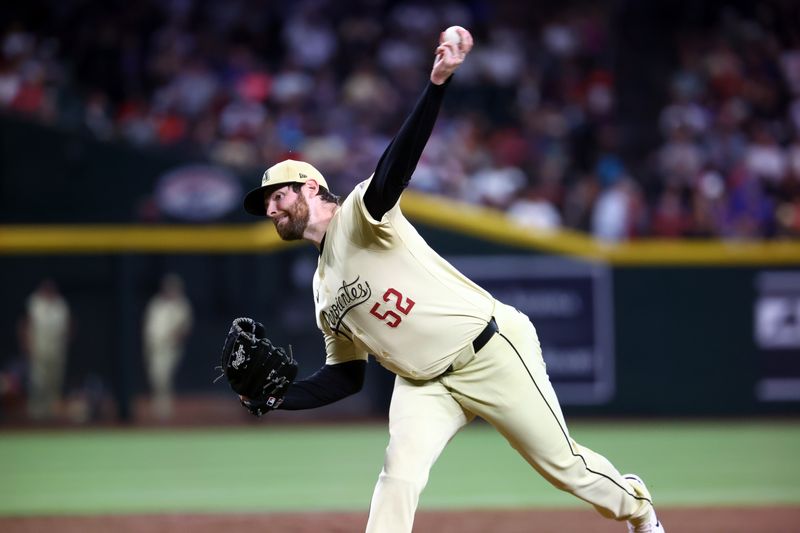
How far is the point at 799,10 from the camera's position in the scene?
17.9 m

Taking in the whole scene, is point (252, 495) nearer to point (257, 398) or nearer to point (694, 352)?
point (257, 398)

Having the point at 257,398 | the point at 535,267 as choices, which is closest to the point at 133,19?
the point at 535,267

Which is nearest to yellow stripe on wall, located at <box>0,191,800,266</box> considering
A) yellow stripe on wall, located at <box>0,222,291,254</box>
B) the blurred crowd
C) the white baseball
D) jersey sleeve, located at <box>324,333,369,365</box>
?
yellow stripe on wall, located at <box>0,222,291,254</box>

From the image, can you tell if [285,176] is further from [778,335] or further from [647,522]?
[778,335]

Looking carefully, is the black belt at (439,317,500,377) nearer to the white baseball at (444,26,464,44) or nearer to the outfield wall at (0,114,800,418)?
the white baseball at (444,26,464,44)

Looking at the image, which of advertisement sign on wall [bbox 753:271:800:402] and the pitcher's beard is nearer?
the pitcher's beard

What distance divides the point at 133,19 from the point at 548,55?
6.35 meters

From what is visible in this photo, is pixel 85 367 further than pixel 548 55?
No

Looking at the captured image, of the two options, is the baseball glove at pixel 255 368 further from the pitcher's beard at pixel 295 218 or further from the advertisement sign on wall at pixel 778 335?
the advertisement sign on wall at pixel 778 335

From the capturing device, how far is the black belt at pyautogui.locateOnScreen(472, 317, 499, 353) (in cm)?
498

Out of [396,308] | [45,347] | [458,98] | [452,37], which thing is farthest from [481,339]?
[458,98]

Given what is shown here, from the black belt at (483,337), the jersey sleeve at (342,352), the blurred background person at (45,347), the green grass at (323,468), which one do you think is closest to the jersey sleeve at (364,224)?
the black belt at (483,337)

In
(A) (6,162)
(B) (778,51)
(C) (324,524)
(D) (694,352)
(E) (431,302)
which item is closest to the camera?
(E) (431,302)

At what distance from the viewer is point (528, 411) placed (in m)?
4.93
